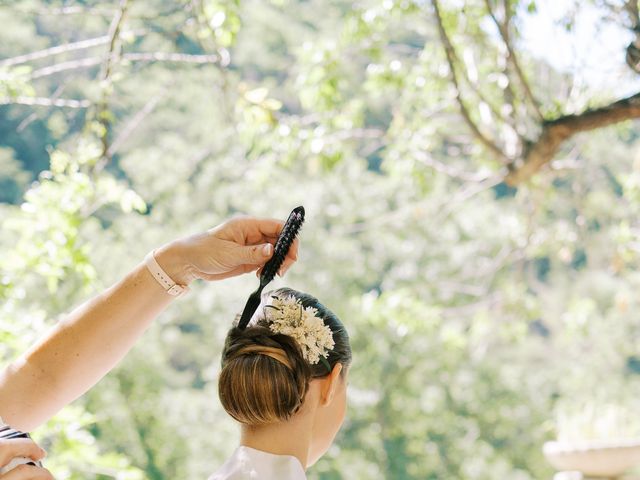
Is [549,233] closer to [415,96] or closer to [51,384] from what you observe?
[415,96]

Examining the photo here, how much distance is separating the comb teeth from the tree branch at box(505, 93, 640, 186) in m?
1.39

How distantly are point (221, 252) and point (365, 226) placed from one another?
4503 mm

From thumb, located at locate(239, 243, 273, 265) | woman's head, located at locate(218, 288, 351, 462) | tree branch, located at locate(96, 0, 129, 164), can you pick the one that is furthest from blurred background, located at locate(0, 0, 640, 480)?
thumb, located at locate(239, 243, 273, 265)

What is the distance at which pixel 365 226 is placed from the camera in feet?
19.9

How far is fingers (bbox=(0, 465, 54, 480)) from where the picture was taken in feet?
3.76

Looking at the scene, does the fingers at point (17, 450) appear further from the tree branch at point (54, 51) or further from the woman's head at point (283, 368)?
the tree branch at point (54, 51)

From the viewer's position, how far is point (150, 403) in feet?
59.5

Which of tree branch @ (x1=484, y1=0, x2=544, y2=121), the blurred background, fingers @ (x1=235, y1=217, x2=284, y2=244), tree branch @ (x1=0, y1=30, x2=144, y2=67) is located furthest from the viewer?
the blurred background

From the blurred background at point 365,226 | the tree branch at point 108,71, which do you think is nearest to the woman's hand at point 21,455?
the blurred background at point 365,226

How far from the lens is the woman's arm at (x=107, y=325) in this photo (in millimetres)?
1511

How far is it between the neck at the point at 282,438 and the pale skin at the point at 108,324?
251 mm

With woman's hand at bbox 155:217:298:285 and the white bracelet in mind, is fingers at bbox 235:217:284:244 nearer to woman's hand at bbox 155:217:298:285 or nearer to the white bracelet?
woman's hand at bbox 155:217:298:285

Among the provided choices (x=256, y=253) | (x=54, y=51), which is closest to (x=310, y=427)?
(x=256, y=253)

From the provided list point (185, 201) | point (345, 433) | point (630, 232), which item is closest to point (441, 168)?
point (630, 232)
